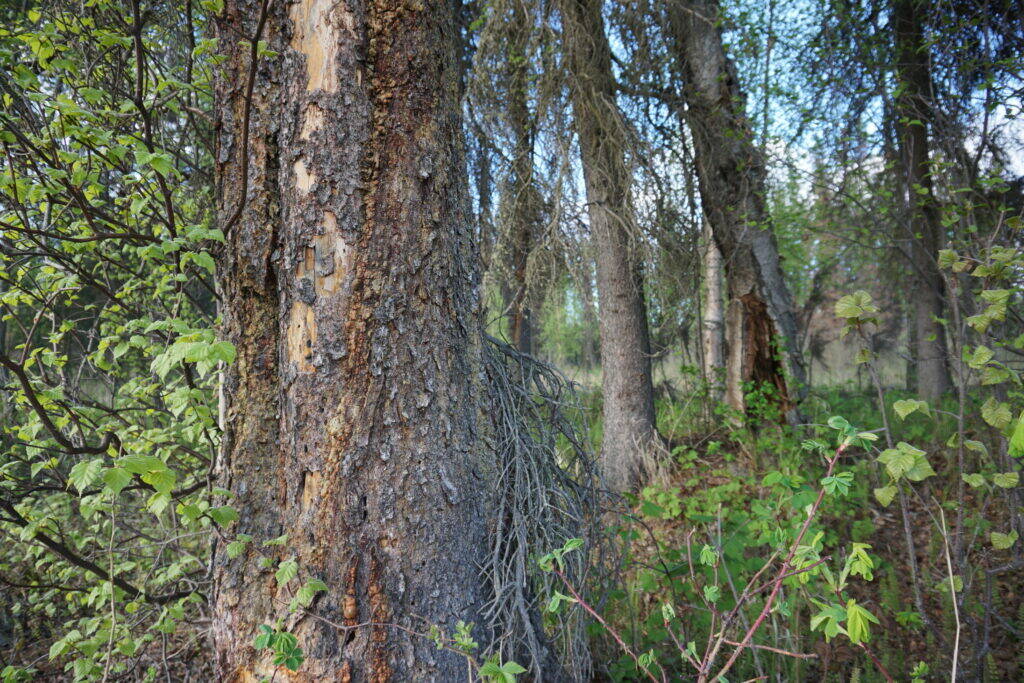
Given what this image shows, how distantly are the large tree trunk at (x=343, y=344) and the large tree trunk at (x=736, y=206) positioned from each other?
Result: 416 cm

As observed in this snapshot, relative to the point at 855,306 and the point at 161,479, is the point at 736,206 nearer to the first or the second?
the point at 855,306

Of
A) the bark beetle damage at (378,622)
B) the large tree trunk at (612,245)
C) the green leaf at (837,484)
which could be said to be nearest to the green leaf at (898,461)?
the green leaf at (837,484)

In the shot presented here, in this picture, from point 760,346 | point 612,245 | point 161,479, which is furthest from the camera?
point 760,346

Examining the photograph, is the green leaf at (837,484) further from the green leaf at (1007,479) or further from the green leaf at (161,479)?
the green leaf at (161,479)

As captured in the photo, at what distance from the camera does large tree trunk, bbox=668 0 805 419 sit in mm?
4988

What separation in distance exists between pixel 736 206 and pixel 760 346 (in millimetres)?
1364

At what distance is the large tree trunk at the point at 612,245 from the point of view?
14.1 ft

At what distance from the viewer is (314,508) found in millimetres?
1454

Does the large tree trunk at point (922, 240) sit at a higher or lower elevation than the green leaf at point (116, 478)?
higher

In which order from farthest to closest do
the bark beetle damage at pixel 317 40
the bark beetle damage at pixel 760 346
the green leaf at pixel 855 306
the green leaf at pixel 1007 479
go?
the bark beetle damage at pixel 760 346 → the green leaf at pixel 855 306 → the green leaf at pixel 1007 479 → the bark beetle damage at pixel 317 40

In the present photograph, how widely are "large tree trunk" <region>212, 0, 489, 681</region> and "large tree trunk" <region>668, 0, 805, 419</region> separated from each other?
4161 millimetres

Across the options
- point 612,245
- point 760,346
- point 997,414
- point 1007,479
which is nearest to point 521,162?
point 612,245

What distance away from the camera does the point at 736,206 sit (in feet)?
16.5

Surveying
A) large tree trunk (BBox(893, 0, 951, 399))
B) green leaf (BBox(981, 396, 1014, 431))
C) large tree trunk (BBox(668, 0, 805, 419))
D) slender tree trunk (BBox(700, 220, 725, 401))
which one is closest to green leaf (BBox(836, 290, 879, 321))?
green leaf (BBox(981, 396, 1014, 431))
